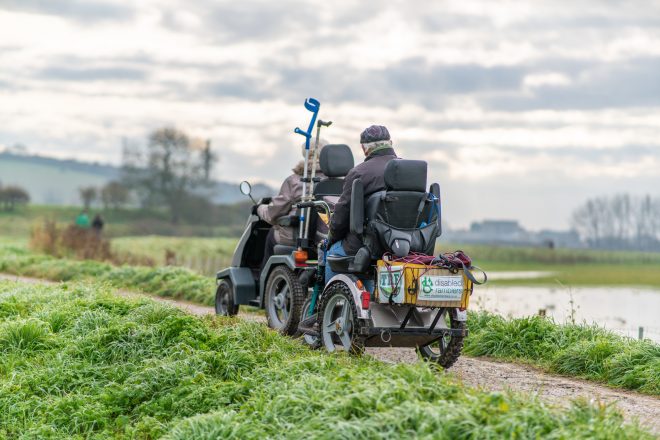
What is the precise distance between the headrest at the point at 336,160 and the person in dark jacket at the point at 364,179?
95 centimetres

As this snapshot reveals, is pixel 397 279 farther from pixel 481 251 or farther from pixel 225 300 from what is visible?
pixel 481 251

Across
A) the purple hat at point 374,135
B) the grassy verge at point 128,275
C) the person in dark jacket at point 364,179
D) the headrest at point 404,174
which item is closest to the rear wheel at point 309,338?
the person in dark jacket at point 364,179

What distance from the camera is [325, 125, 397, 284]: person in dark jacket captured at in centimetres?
852

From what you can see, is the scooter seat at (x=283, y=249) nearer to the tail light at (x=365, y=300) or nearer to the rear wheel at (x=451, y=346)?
the rear wheel at (x=451, y=346)

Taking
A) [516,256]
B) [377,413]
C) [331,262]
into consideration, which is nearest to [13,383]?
[331,262]

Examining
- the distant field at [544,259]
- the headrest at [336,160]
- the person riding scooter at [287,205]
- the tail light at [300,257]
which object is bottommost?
the distant field at [544,259]

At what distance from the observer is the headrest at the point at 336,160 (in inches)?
386

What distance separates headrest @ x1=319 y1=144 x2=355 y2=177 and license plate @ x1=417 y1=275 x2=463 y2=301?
2.22 meters

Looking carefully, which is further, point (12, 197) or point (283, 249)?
point (12, 197)

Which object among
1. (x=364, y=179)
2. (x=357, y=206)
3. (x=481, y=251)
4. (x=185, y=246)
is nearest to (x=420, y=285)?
(x=357, y=206)

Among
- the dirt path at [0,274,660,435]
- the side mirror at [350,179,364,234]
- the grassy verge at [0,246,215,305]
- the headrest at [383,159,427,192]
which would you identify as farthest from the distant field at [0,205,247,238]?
the headrest at [383,159,427,192]

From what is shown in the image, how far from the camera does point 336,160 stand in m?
9.95

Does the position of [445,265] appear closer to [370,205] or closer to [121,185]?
[370,205]

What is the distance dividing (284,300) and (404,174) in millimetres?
2789
